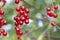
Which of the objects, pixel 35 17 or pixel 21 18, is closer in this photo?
pixel 21 18

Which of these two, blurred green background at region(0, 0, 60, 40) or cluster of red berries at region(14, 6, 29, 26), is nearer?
cluster of red berries at region(14, 6, 29, 26)

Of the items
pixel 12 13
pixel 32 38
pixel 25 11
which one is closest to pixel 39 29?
pixel 32 38

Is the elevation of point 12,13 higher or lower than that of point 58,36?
higher

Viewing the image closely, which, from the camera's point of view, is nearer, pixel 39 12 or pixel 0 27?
pixel 0 27

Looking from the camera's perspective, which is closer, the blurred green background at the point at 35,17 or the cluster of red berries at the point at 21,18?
the cluster of red berries at the point at 21,18

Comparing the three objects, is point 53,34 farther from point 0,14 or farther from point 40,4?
point 0,14

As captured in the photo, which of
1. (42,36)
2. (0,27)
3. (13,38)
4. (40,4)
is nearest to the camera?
(0,27)

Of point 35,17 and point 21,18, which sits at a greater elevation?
point 21,18

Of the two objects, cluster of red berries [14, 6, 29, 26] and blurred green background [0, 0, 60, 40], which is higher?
cluster of red berries [14, 6, 29, 26]

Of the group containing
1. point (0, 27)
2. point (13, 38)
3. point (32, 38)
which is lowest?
point (32, 38)

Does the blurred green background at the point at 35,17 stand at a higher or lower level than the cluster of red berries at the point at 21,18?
lower

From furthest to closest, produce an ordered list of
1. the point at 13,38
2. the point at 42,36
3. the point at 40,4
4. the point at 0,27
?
1. the point at 40,4
2. the point at 42,36
3. the point at 13,38
4. the point at 0,27
